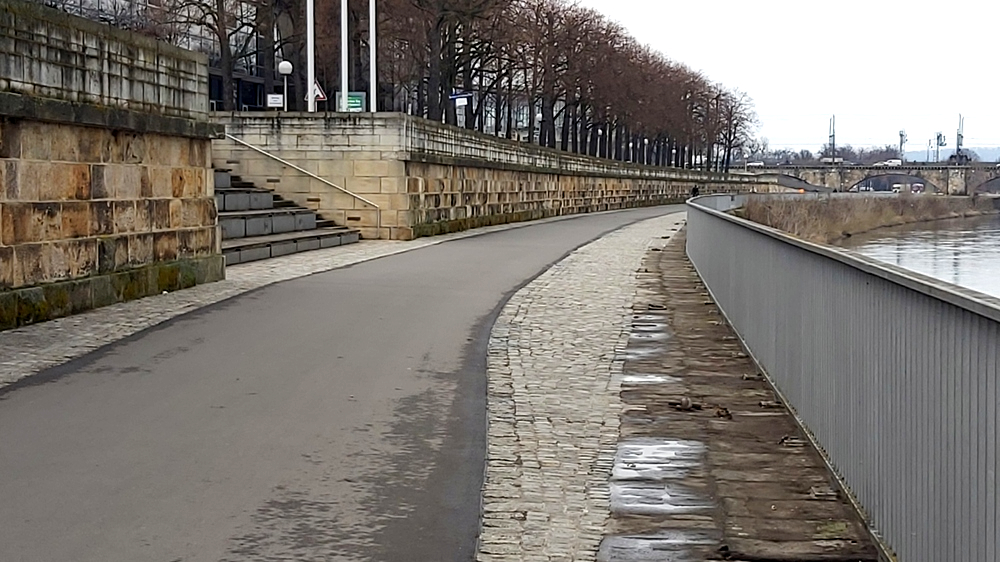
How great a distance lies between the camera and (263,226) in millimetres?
24672

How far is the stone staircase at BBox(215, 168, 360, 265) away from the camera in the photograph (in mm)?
22109

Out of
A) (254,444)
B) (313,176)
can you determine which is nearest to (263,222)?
(313,176)

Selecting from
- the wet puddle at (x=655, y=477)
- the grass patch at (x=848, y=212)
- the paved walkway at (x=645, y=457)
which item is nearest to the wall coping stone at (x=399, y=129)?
the grass patch at (x=848, y=212)

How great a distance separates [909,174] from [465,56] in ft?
259

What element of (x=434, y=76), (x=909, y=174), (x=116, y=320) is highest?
(x=434, y=76)

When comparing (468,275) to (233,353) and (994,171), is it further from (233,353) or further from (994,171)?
(994,171)

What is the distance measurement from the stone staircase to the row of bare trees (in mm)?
15529

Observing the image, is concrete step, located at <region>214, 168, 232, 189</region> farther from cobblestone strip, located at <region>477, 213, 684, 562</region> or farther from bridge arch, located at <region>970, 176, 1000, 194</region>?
bridge arch, located at <region>970, 176, 1000, 194</region>

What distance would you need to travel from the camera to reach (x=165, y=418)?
327 inches

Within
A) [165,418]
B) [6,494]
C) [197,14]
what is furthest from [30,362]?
[197,14]

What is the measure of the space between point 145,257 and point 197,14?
43.0 metres

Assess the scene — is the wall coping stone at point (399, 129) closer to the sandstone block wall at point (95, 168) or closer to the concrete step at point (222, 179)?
the concrete step at point (222, 179)

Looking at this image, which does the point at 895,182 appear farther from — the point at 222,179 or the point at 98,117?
the point at 98,117

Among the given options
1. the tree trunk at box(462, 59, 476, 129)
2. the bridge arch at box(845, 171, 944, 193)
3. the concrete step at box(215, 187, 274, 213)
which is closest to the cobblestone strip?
the concrete step at box(215, 187, 274, 213)
